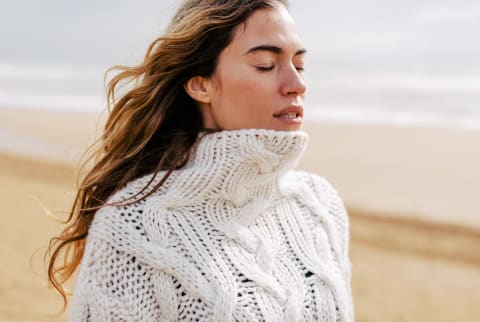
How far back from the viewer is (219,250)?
6.65 feet

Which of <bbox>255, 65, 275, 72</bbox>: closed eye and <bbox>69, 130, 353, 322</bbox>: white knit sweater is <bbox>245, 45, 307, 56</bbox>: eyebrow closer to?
<bbox>255, 65, 275, 72</bbox>: closed eye

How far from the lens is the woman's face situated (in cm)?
203

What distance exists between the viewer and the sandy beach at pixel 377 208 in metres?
6.13

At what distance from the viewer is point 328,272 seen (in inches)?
85.7

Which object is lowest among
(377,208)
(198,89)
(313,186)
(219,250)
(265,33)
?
(219,250)

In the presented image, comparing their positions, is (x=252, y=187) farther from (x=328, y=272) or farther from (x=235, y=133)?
(x=328, y=272)

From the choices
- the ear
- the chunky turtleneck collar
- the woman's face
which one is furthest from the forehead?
the chunky turtleneck collar

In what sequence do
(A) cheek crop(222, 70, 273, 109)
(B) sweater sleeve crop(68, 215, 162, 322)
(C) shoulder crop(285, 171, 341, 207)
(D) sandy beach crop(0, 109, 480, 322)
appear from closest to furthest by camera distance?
(B) sweater sleeve crop(68, 215, 162, 322) → (A) cheek crop(222, 70, 273, 109) → (C) shoulder crop(285, 171, 341, 207) → (D) sandy beach crop(0, 109, 480, 322)

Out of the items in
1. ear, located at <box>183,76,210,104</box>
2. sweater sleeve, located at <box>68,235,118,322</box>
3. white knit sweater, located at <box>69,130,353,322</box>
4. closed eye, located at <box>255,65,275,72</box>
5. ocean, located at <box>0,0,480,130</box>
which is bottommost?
sweater sleeve, located at <box>68,235,118,322</box>

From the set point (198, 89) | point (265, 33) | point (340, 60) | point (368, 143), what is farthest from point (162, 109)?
point (340, 60)

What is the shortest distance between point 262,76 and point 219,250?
19.9 inches

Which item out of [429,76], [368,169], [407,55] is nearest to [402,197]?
[368,169]

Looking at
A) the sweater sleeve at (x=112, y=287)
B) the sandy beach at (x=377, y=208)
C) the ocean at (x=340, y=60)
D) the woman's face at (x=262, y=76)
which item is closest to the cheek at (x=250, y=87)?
the woman's face at (x=262, y=76)

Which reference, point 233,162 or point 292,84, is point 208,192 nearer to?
point 233,162
